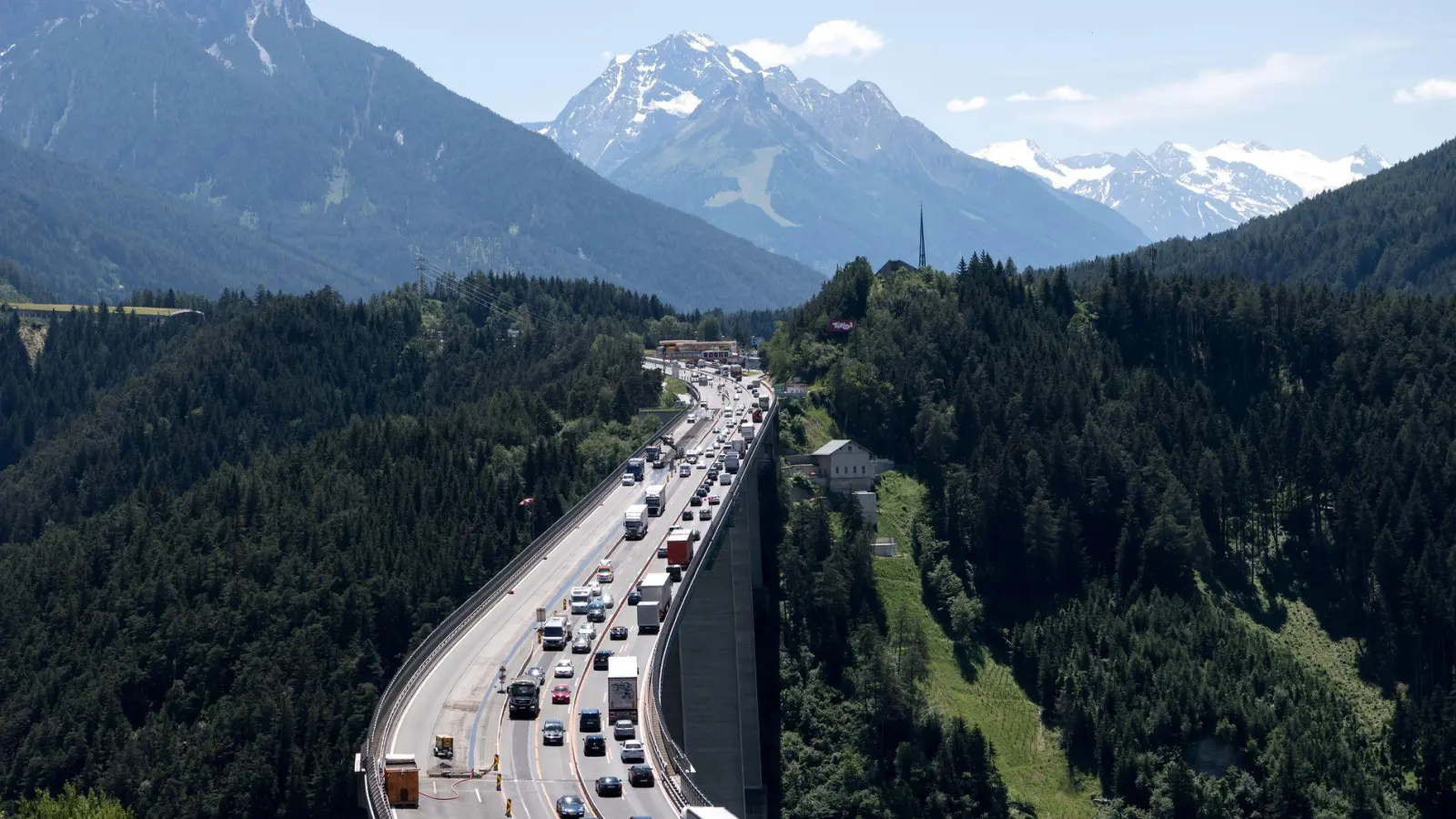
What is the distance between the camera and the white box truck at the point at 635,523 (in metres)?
137

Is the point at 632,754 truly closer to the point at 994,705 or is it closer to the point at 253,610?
the point at 253,610

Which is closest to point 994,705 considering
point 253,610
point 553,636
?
point 253,610

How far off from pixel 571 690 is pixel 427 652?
30.0ft

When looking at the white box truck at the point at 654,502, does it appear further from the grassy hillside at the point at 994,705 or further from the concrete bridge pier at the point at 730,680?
the grassy hillside at the point at 994,705

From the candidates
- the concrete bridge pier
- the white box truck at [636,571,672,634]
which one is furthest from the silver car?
the concrete bridge pier

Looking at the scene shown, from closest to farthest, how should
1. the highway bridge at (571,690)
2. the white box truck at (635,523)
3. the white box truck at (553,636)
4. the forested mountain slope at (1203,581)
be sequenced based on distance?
the highway bridge at (571,690) → the white box truck at (553,636) → the white box truck at (635,523) → the forested mountain slope at (1203,581)

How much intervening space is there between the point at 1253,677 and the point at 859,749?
30.2m

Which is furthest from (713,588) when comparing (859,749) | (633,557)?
(859,749)

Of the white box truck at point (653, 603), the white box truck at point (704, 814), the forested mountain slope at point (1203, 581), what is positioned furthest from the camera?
the forested mountain slope at point (1203, 581)

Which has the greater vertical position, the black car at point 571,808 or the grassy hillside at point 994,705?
the black car at point 571,808

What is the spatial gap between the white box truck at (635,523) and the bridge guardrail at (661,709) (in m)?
4.78

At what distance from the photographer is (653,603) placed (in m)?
109

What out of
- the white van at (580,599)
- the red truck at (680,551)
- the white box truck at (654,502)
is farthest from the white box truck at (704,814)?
the white box truck at (654,502)

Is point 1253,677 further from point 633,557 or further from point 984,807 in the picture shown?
point 633,557
